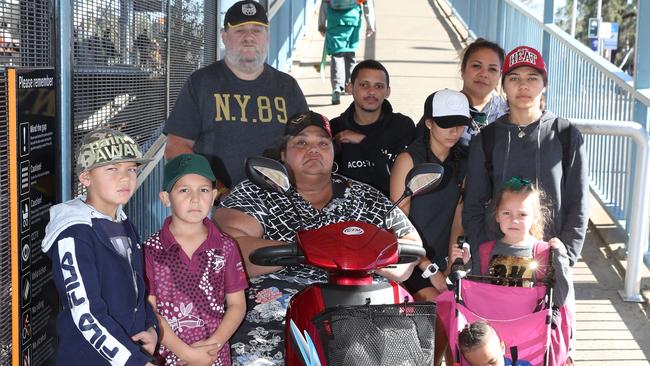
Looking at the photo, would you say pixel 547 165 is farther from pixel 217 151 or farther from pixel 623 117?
pixel 623 117

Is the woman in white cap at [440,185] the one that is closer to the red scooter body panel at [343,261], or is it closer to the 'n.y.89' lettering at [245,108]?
the 'n.y.89' lettering at [245,108]

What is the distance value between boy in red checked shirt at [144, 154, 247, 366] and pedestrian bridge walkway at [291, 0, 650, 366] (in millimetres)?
2722

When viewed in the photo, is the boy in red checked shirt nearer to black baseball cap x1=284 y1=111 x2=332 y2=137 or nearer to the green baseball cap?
the green baseball cap

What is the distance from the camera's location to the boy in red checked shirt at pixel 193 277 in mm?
3650

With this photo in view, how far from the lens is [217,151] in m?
5.21

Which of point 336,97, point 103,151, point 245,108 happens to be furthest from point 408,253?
point 336,97

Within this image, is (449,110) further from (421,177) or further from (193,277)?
(193,277)

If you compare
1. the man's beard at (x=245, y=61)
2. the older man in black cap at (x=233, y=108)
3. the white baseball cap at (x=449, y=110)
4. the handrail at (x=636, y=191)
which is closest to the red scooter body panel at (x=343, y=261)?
the white baseball cap at (x=449, y=110)

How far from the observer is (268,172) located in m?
3.23

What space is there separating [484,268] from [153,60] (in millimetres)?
2812

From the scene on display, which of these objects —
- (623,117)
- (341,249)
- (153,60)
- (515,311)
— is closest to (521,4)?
(623,117)

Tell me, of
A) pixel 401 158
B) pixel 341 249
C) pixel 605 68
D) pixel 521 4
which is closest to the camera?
pixel 341 249

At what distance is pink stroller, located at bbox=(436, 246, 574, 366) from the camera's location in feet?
12.4

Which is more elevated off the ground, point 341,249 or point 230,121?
point 230,121
